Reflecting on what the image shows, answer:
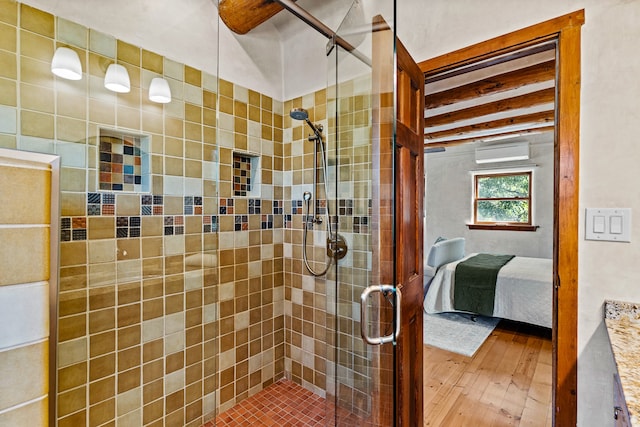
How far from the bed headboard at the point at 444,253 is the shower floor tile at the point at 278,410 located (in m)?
2.56

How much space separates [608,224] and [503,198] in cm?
479

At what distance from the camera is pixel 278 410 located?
194 centimetres

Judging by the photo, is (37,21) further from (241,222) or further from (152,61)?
(241,222)

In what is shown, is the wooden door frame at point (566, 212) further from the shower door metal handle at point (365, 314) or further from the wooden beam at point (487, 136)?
the wooden beam at point (487, 136)

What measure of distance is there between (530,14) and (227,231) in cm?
197

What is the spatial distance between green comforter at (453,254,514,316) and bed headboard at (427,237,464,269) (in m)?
0.39

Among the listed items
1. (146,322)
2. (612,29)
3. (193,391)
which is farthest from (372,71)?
(193,391)

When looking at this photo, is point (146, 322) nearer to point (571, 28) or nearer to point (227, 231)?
point (227, 231)

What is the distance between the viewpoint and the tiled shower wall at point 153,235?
1186mm

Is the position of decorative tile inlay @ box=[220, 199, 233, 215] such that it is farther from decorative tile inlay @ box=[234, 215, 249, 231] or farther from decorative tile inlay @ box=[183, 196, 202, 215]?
decorative tile inlay @ box=[183, 196, 202, 215]

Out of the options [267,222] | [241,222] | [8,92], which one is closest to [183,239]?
[241,222]

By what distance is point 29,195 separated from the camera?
0.61 metres

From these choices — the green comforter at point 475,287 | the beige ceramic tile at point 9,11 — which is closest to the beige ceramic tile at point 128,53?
the beige ceramic tile at point 9,11

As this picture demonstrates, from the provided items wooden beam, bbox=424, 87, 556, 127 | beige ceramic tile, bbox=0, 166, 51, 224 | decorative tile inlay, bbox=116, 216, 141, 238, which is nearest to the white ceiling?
decorative tile inlay, bbox=116, 216, 141, 238
